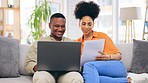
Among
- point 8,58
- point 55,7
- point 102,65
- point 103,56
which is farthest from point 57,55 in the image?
point 55,7

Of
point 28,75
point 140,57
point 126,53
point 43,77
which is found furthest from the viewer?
point 126,53

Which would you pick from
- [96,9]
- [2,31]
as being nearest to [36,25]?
[2,31]

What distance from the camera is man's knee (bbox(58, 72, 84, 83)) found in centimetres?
180

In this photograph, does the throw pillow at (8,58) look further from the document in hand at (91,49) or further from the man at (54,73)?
the document in hand at (91,49)

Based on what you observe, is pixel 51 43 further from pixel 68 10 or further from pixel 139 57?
pixel 68 10

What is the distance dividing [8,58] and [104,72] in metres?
0.96

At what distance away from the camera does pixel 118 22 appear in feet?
18.4

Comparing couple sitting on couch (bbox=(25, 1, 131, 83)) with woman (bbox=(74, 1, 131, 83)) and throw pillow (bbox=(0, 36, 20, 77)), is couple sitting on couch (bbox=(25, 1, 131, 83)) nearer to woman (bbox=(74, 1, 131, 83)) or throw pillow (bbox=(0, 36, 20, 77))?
woman (bbox=(74, 1, 131, 83))

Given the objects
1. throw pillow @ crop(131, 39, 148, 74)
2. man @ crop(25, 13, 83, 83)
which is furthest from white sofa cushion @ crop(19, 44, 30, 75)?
throw pillow @ crop(131, 39, 148, 74)

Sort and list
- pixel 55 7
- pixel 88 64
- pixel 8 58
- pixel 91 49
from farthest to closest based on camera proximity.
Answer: pixel 55 7
pixel 8 58
pixel 91 49
pixel 88 64

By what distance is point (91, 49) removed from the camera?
6.96 feet

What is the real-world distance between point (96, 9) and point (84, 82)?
2.91 feet

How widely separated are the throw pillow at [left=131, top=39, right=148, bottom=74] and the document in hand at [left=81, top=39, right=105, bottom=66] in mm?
713

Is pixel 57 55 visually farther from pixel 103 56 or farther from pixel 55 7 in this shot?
pixel 55 7
